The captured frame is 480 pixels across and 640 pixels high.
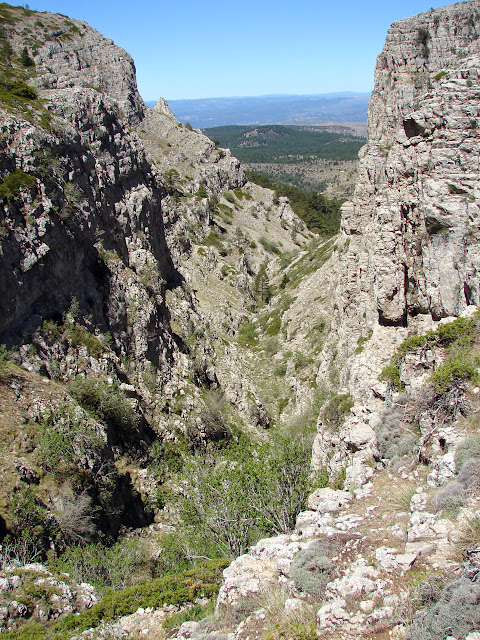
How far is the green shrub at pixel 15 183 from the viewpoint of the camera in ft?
69.1

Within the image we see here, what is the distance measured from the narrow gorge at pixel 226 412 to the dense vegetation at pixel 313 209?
48.7 meters

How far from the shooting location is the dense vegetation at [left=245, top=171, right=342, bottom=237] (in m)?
91.5

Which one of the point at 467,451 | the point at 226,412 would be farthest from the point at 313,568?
the point at 226,412

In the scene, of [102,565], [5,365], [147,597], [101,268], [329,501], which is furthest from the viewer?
[101,268]

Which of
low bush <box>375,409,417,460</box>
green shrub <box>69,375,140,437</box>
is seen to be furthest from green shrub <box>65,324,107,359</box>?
low bush <box>375,409,417,460</box>

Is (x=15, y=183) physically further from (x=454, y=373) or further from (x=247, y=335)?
(x=247, y=335)

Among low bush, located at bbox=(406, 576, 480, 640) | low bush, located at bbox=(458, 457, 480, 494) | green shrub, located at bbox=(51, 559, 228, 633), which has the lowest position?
green shrub, located at bbox=(51, 559, 228, 633)

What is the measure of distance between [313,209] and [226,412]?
248 ft

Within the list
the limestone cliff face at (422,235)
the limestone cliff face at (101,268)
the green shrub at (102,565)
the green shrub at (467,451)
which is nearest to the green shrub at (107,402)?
the limestone cliff face at (101,268)

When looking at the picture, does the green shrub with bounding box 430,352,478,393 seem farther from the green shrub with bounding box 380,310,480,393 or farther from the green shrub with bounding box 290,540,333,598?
the green shrub with bounding box 290,540,333,598

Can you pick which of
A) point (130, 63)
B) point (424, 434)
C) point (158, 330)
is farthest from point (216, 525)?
point (130, 63)

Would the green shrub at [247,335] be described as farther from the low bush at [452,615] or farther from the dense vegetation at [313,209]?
the dense vegetation at [313,209]

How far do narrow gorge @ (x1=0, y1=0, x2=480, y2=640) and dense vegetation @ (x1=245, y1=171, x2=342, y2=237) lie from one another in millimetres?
48713

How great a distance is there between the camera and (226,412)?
30.8 metres
